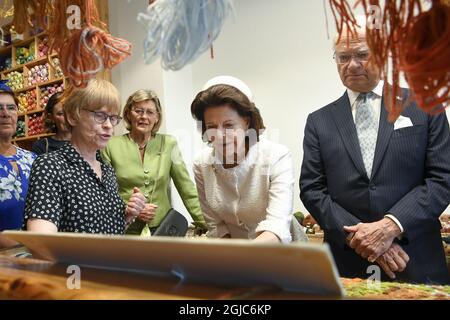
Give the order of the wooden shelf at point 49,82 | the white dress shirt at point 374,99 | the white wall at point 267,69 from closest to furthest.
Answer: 1. the white dress shirt at point 374,99
2. the white wall at point 267,69
3. the wooden shelf at point 49,82

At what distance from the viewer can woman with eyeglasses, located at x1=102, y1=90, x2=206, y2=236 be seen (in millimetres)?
2268

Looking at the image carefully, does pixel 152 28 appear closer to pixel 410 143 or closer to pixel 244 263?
pixel 244 263

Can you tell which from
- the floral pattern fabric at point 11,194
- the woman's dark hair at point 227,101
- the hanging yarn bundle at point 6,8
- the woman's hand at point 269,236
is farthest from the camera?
the floral pattern fabric at point 11,194

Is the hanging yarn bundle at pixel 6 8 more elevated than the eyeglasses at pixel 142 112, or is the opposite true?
the hanging yarn bundle at pixel 6 8

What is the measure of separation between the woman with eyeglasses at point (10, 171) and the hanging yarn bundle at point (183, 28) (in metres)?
1.17

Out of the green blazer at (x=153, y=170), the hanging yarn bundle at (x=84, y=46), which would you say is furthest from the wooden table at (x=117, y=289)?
the green blazer at (x=153, y=170)

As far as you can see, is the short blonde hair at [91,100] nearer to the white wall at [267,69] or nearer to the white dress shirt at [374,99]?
the white dress shirt at [374,99]

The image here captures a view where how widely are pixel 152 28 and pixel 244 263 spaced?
0.42 metres

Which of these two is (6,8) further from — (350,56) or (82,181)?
(350,56)

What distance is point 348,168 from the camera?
4.59 ft

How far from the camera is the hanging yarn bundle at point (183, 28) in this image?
2.24 feet

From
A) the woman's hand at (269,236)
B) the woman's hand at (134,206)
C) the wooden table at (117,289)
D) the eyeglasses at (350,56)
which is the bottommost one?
the woman's hand at (269,236)

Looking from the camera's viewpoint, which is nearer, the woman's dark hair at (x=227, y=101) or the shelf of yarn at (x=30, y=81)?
the woman's dark hair at (x=227, y=101)

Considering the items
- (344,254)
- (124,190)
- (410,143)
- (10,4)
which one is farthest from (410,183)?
(124,190)
